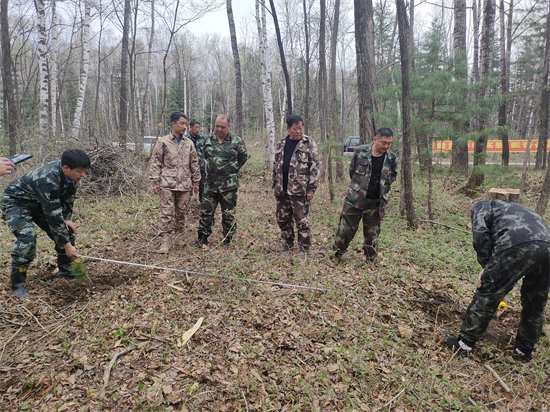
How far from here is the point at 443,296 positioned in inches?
167

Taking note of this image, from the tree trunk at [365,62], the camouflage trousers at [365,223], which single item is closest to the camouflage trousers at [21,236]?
the camouflage trousers at [365,223]

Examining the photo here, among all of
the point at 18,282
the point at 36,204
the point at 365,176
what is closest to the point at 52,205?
the point at 36,204

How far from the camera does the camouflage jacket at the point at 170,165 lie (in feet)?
16.5

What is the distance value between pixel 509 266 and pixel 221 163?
3924 millimetres

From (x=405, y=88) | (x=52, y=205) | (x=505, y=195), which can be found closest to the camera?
(x=505, y=195)

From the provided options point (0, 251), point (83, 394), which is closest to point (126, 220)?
point (0, 251)

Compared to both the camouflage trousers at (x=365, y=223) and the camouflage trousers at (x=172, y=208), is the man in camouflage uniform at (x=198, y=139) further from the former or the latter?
the camouflage trousers at (x=365, y=223)

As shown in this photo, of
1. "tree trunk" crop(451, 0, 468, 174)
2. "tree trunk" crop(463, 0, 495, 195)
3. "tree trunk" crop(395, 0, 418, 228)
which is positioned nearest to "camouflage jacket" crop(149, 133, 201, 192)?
"tree trunk" crop(395, 0, 418, 228)

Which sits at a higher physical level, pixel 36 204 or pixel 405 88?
pixel 405 88

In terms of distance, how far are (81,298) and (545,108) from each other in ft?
52.4

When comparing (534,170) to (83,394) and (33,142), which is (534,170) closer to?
(83,394)

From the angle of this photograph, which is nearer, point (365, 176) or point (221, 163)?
point (365, 176)

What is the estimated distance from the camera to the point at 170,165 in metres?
5.07

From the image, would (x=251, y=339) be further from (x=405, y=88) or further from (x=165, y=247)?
(x=405, y=88)
